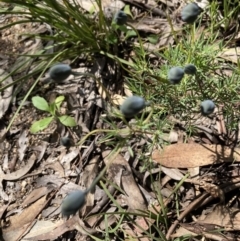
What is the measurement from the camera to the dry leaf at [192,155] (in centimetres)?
210

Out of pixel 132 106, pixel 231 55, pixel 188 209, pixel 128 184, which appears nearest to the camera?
pixel 132 106

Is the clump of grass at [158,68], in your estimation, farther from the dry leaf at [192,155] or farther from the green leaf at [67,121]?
the green leaf at [67,121]

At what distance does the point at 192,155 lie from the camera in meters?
2.13

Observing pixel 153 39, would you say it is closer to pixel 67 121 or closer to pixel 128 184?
pixel 67 121

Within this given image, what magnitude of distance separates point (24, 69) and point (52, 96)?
207mm

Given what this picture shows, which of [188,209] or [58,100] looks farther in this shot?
[58,100]

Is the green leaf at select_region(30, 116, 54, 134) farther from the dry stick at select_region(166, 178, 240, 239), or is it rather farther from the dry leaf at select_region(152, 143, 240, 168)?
the dry stick at select_region(166, 178, 240, 239)

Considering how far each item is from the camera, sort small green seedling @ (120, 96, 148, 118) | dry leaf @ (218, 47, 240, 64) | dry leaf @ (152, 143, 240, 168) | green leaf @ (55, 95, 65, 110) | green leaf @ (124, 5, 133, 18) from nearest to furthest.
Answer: small green seedling @ (120, 96, 148, 118) → dry leaf @ (152, 143, 240, 168) → dry leaf @ (218, 47, 240, 64) → green leaf @ (55, 95, 65, 110) → green leaf @ (124, 5, 133, 18)

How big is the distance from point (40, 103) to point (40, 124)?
10 centimetres

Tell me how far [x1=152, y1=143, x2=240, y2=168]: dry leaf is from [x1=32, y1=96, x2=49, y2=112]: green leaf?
0.54 metres

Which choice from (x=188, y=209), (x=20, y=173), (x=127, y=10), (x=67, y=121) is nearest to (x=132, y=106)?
(x=188, y=209)

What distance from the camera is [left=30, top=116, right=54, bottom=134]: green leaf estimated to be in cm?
Answer: 227

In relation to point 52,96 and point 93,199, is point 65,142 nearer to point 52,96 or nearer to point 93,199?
point 93,199

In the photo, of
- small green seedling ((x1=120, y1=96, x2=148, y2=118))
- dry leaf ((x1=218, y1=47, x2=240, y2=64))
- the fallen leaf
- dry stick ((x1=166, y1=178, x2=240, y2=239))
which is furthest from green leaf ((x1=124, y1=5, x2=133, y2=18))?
small green seedling ((x1=120, y1=96, x2=148, y2=118))
